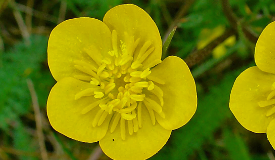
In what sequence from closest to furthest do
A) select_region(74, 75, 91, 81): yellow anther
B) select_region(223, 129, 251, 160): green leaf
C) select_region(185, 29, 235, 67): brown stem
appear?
select_region(74, 75, 91, 81): yellow anther
select_region(185, 29, 235, 67): brown stem
select_region(223, 129, 251, 160): green leaf

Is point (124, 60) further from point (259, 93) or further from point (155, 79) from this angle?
point (259, 93)

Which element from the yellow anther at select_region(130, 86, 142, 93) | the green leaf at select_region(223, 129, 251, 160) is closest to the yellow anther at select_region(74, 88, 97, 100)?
the yellow anther at select_region(130, 86, 142, 93)

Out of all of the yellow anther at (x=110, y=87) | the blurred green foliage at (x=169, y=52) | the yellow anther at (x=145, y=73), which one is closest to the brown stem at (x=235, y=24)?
the blurred green foliage at (x=169, y=52)

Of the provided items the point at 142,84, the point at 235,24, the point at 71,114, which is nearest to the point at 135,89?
the point at 142,84

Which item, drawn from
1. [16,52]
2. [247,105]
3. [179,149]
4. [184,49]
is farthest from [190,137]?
[16,52]

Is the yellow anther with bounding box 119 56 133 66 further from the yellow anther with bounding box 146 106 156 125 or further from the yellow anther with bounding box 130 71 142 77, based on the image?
the yellow anther with bounding box 146 106 156 125
